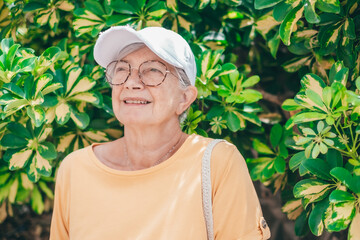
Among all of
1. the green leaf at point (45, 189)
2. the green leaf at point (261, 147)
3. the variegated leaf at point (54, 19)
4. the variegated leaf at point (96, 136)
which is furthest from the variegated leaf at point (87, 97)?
the green leaf at point (261, 147)

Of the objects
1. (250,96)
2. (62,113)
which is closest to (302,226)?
(250,96)

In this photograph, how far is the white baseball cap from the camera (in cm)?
171

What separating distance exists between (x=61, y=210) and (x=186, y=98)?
650 mm

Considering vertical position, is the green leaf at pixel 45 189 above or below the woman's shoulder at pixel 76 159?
below

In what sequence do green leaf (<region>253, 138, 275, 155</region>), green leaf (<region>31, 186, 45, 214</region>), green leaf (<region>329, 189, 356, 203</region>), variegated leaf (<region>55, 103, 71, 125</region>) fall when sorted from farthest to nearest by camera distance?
green leaf (<region>31, 186, 45, 214</region>), green leaf (<region>253, 138, 275, 155</region>), variegated leaf (<region>55, 103, 71, 125</region>), green leaf (<region>329, 189, 356, 203</region>)

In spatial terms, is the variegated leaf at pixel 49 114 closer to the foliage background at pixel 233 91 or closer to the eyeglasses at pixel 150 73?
the foliage background at pixel 233 91

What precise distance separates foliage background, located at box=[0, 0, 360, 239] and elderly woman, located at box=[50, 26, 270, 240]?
0.35 m

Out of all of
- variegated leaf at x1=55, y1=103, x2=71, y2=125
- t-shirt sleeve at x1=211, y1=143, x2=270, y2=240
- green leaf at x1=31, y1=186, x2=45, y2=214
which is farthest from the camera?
green leaf at x1=31, y1=186, x2=45, y2=214

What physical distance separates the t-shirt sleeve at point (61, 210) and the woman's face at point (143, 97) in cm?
36

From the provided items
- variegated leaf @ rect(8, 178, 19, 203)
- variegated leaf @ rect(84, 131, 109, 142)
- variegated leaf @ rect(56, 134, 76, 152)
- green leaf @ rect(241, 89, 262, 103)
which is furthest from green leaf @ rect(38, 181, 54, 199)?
green leaf @ rect(241, 89, 262, 103)

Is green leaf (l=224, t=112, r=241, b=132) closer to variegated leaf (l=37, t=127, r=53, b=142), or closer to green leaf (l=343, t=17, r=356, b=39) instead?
green leaf (l=343, t=17, r=356, b=39)

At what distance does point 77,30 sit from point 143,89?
81cm

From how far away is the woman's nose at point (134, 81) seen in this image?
1749mm

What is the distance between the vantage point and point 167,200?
1.74 metres
